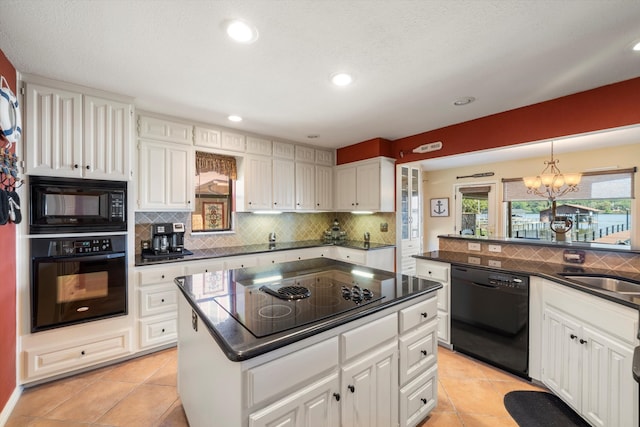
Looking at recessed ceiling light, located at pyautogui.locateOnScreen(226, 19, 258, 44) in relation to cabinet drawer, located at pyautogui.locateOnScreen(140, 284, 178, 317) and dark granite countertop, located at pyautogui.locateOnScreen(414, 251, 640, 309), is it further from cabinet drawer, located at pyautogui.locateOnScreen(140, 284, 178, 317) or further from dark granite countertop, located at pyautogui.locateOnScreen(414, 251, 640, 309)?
dark granite countertop, located at pyautogui.locateOnScreen(414, 251, 640, 309)

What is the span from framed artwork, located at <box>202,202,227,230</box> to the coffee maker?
0.43 metres

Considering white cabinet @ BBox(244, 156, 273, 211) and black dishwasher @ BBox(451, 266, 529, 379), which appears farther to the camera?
white cabinet @ BBox(244, 156, 273, 211)

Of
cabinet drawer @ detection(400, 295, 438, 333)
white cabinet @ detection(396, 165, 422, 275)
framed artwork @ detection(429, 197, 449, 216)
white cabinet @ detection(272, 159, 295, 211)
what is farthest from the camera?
framed artwork @ detection(429, 197, 449, 216)

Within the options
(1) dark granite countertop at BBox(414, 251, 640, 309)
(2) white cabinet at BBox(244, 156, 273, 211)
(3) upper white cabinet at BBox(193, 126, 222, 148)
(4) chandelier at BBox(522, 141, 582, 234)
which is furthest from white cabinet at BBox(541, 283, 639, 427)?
(3) upper white cabinet at BBox(193, 126, 222, 148)

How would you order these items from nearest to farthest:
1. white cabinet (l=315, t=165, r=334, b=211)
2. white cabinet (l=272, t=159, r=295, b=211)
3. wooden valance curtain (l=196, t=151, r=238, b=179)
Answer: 1. wooden valance curtain (l=196, t=151, r=238, b=179)
2. white cabinet (l=272, t=159, r=295, b=211)
3. white cabinet (l=315, t=165, r=334, b=211)

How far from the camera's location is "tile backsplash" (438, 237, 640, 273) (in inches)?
83.1

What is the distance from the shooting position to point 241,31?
157 centimetres

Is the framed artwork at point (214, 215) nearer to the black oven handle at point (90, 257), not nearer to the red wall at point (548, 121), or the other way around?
the black oven handle at point (90, 257)

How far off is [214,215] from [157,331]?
1.56 metres

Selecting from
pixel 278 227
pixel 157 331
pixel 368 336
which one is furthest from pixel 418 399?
pixel 278 227

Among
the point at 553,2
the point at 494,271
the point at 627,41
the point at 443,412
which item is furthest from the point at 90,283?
the point at 627,41

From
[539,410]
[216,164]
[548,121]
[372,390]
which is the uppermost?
[548,121]

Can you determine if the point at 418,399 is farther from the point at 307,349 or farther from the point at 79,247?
the point at 79,247

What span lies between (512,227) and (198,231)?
5.93 m
